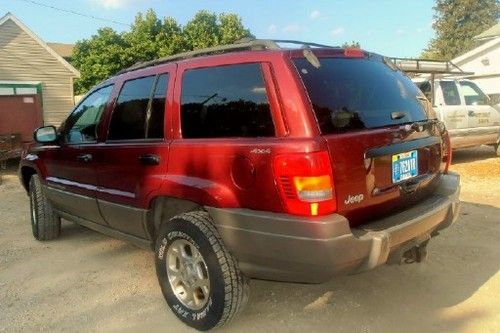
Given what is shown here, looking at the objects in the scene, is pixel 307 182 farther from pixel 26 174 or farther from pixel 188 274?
pixel 26 174

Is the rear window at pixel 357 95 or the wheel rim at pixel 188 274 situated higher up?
the rear window at pixel 357 95

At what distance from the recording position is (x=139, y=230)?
365 cm

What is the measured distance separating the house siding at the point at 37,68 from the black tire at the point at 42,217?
14940mm

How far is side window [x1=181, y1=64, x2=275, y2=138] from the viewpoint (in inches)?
110

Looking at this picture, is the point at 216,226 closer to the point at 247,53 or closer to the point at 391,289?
the point at 247,53

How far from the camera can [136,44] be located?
33.2m

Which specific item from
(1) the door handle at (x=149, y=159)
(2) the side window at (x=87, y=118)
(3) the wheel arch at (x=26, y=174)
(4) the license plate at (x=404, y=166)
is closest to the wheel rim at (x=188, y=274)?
(1) the door handle at (x=149, y=159)

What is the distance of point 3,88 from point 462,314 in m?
17.5

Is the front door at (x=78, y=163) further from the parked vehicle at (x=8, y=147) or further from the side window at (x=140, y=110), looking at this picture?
the parked vehicle at (x=8, y=147)

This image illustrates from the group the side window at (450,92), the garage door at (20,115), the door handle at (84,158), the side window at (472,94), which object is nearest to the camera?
the door handle at (84,158)

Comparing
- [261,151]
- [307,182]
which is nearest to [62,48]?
[261,151]

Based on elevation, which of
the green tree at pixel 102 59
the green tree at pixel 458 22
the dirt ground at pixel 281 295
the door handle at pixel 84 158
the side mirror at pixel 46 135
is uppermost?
the green tree at pixel 458 22

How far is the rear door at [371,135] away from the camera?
8.71 feet

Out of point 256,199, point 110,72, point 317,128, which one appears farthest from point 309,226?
point 110,72
